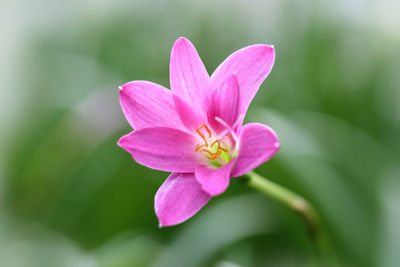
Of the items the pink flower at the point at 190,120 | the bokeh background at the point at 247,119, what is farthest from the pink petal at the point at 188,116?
the bokeh background at the point at 247,119

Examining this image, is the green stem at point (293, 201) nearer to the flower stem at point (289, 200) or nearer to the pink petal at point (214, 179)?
the flower stem at point (289, 200)

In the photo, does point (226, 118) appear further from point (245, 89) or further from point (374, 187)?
point (374, 187)

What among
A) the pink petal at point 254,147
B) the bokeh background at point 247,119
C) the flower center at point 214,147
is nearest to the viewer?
the pink petal at point 254,147

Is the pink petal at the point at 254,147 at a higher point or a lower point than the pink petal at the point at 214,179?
higher

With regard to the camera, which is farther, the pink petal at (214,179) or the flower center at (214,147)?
the flower center at (214,147)

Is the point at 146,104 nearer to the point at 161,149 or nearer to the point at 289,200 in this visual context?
the point at 161,149

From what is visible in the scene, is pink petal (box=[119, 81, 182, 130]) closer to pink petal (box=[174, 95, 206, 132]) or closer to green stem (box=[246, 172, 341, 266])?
pink petal (box=[174, 95, 206, 132])
